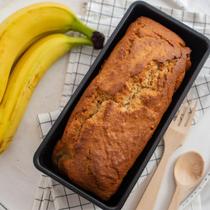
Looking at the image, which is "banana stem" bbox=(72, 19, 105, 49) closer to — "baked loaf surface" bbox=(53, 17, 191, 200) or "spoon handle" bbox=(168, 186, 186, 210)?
"baked loaf surface" bbox=(53, 17, 191, 200)

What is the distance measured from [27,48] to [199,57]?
536 millimetres

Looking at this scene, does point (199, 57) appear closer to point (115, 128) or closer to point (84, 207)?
point (115, 128)

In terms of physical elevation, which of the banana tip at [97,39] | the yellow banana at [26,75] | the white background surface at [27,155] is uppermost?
the banana tip at [97,39]

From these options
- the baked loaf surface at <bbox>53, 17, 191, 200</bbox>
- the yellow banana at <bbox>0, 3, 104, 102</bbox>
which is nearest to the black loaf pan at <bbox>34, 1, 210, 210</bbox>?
the baked loaf surface at <bbox>53, 17, 191, 200</bbox>

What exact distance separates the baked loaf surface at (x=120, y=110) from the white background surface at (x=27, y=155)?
204 millimetres

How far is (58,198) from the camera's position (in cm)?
154

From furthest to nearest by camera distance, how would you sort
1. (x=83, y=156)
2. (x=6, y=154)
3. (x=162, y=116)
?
(x=6, y=154), (x=162, y=116), (x=83, y=156)

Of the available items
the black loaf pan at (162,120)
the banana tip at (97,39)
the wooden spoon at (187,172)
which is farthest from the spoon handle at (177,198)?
the banana tip at (97,39)

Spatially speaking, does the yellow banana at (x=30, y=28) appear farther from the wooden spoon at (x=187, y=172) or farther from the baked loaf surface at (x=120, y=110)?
the wooden spoon at (x=187, y=172)

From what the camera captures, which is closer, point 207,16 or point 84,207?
point 84,207

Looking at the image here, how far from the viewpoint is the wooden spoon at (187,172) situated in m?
1.56

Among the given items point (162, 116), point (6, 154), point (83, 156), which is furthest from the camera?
point (6, 154)

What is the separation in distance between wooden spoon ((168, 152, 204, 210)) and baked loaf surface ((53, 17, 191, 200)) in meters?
0.20

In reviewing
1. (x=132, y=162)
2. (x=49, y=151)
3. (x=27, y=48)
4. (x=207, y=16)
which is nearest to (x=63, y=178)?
(x=49, y=151)
